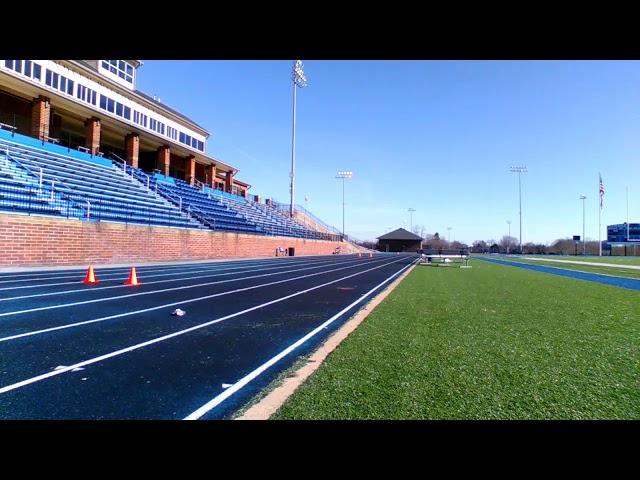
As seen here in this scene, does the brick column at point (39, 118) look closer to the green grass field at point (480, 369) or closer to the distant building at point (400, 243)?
the green grass field at point (480, 369)

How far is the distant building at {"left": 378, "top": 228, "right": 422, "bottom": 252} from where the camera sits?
97.1m

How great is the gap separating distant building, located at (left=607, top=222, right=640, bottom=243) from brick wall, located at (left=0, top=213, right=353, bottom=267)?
82.7 meters

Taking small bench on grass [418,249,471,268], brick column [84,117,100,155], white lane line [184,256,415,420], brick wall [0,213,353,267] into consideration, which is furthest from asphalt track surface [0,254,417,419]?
small bench on grass [418,249,471,268]

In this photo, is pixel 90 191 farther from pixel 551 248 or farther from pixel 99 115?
pixel 551 248

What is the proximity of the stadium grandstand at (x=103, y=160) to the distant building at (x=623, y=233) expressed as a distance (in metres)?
73.4

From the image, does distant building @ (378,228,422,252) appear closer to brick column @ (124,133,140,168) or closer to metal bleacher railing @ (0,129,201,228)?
brick column @ (124,133,140,168)

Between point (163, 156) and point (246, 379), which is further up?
point (163, 156)

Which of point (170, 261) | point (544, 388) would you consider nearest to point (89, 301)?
point (544, 388)

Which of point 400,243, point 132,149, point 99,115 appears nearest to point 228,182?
point 132,149

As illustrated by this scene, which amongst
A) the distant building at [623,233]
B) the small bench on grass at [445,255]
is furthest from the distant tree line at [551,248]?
the small bench on grass at [445,255]

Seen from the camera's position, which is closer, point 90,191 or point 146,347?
point 146,347

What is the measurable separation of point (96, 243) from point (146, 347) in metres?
16.4

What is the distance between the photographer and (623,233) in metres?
77.0

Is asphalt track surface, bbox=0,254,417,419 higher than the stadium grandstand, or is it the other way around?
the stadium grandstand
